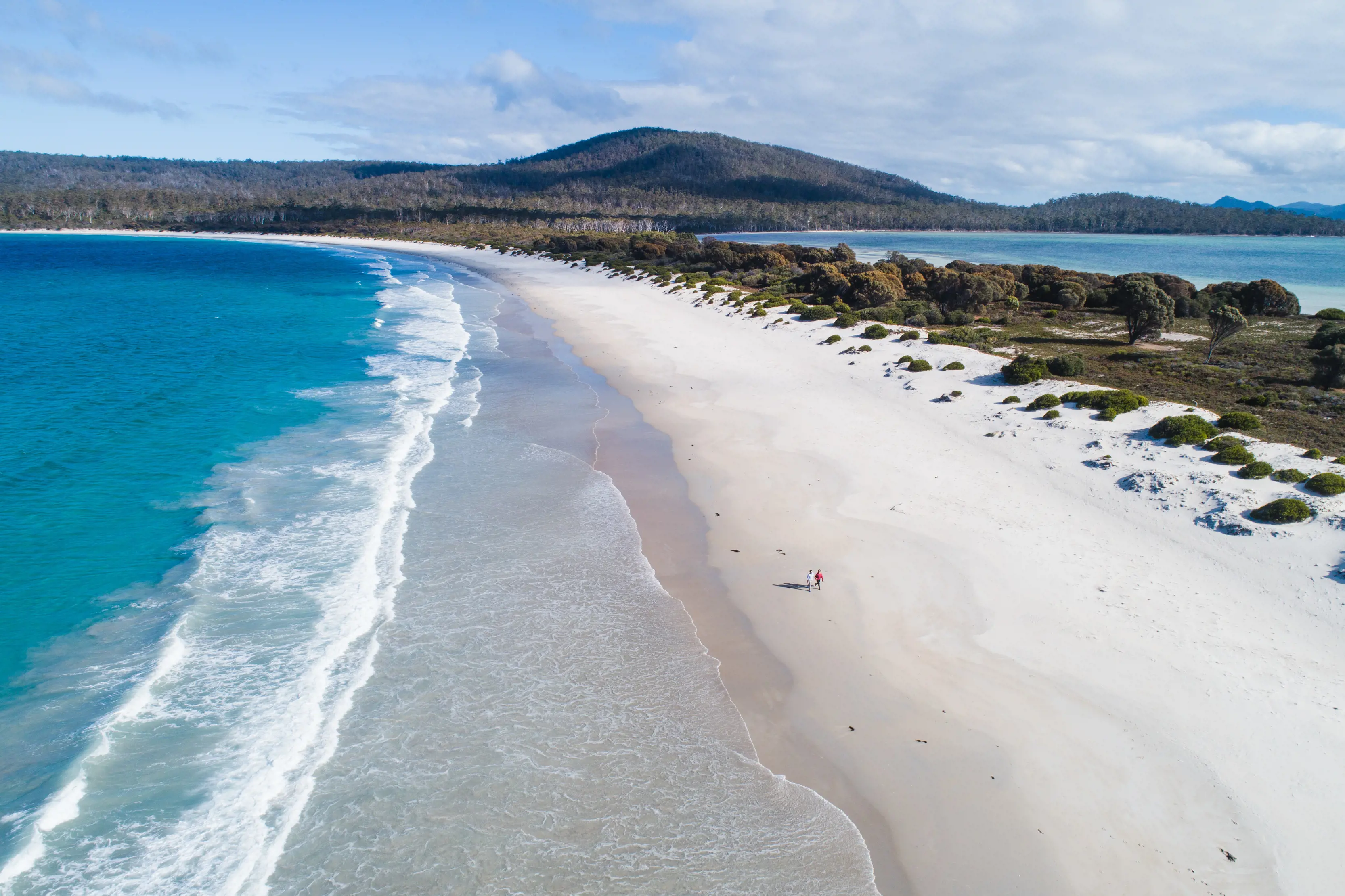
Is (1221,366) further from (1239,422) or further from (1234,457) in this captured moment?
(1234,457)

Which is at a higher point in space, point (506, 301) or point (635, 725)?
point (506, 301)

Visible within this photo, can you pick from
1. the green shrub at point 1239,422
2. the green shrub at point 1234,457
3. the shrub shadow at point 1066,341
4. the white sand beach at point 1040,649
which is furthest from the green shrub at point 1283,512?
the shrub shadow at point 1066,341

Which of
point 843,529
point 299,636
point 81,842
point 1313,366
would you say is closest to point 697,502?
point 843,529

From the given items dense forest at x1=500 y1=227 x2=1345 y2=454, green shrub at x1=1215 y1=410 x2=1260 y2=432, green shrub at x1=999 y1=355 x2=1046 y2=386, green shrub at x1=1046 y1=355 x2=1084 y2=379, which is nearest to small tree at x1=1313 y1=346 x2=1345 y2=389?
dense forest at x1=500 y1=227 x2=1345 y2=454

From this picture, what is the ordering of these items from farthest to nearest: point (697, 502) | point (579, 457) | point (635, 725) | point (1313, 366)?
point (1313, 366) → point (579, 457) → point (697, 502) → point (635, 725)

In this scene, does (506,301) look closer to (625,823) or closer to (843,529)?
(843,529)

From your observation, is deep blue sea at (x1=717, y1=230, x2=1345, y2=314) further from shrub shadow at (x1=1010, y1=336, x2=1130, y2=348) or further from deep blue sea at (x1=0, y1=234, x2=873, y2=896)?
deep blue sea at (x1=0, y1=234, x2=873, y2=896)
